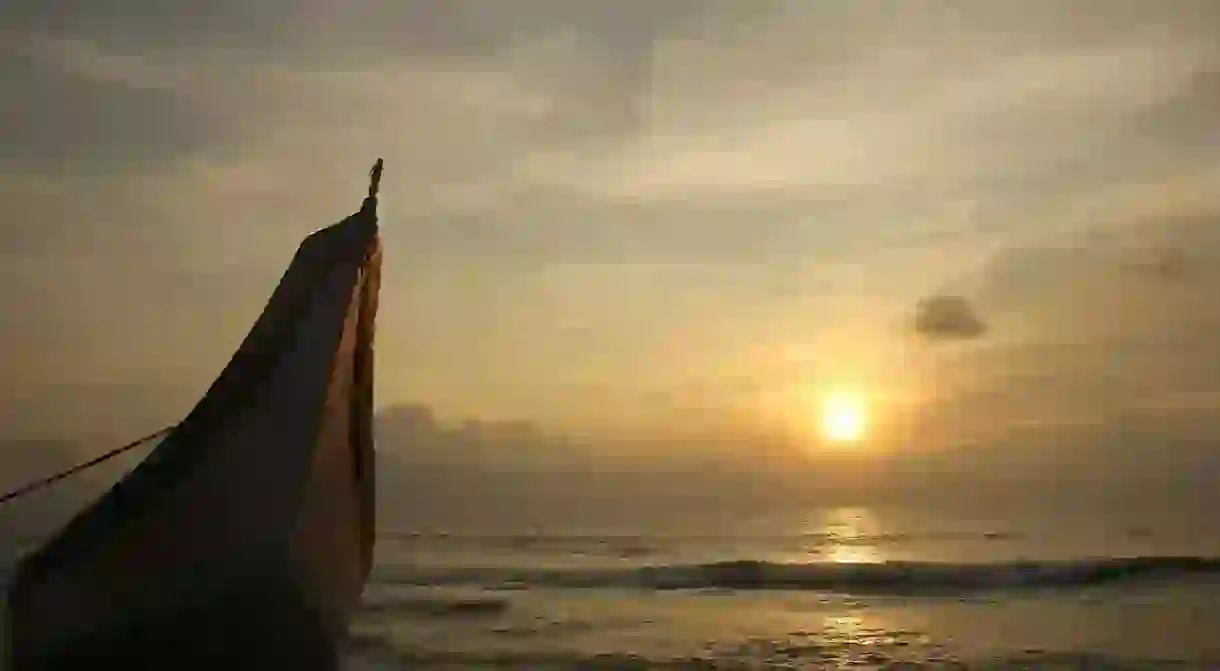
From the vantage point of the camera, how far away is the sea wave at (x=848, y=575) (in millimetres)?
31656

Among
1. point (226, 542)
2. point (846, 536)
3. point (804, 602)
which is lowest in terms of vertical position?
point (804, 602)

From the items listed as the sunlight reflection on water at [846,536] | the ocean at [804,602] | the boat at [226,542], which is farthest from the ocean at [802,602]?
the boat at [226,542]

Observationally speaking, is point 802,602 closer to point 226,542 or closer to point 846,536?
point 226,542

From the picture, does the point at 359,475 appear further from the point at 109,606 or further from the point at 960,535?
the point at 960,535

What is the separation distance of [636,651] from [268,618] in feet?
36.5

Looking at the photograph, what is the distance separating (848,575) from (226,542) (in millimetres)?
28793

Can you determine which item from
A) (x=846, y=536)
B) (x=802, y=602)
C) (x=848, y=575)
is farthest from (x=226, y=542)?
(x=846, y=536)

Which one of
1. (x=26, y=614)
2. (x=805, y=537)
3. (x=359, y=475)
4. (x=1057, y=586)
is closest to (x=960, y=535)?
(x=805, y=537)

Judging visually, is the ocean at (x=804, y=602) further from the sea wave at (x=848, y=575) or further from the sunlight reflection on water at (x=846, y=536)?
the sunlight reflection on water at (x=846, y=536)

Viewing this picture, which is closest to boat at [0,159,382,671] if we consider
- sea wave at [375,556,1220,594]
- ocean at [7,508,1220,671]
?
ocean at [7,508,1220,671]

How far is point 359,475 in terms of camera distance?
11477 millimetres

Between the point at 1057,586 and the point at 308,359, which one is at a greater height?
the point at 308,359

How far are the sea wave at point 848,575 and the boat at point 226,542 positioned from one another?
22029 millimetres

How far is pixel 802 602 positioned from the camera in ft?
92.1
